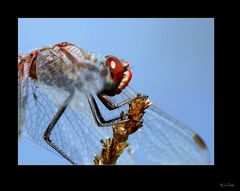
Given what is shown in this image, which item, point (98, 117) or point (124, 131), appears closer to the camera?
point (124, 131)

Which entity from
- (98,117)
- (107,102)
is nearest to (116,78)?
(107,102)

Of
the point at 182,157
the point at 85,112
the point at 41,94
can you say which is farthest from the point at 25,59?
the point at 182,157

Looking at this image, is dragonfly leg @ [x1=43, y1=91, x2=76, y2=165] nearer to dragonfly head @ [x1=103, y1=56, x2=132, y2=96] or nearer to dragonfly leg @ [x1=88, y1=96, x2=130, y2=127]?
dragonfly leg @ [x1=88, y1=96, x2=130, y2=127]

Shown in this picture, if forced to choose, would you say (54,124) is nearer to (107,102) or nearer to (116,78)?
(107,102)

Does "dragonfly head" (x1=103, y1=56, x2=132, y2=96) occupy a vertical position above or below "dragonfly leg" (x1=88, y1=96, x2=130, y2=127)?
above

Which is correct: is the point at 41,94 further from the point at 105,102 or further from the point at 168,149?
the point at 168,149

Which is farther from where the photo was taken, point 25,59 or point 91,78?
point 25,59

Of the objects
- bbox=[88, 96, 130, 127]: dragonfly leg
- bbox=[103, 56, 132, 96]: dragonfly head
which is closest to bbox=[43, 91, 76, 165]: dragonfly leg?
bbox=[88, 96, 130, 127]: dragonfly leg

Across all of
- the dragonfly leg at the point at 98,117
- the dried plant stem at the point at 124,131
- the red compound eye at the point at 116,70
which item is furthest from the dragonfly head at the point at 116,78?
the dried plant stem at the point at 124,131
